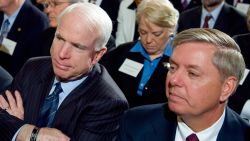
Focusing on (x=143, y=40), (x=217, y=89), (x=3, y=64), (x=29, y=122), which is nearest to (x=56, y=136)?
(x=29, y=122)

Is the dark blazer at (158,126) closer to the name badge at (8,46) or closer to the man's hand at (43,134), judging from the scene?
the man's hand at (43,134)

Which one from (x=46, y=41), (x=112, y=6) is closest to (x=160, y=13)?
(x=46, y=41)

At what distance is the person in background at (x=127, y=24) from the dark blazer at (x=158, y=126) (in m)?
2.90

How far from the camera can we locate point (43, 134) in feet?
7.90

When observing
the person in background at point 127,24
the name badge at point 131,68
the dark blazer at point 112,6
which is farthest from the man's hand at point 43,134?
the dark blazer at point 112,6

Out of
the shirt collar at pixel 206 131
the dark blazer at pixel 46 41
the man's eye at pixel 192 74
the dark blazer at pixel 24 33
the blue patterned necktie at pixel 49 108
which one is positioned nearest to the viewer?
the man's eye at pixel 192 74

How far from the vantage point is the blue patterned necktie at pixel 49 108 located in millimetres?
2557

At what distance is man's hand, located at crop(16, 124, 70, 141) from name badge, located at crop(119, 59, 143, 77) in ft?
4.46

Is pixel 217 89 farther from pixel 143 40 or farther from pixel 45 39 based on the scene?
pixel 45 39

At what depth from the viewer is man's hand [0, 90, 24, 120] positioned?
2600 millimetres

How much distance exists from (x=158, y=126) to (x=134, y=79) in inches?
56.9

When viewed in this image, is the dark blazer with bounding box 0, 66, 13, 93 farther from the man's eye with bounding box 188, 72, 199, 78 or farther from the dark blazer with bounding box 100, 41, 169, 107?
the man's eye with bounding box 188, 72, 199, 78

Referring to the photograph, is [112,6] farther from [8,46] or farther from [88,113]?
[88,113]

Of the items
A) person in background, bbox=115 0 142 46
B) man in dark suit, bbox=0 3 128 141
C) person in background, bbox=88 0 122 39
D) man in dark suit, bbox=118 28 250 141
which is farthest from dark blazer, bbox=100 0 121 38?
man in dark suit, bbox=118 28 250 141
